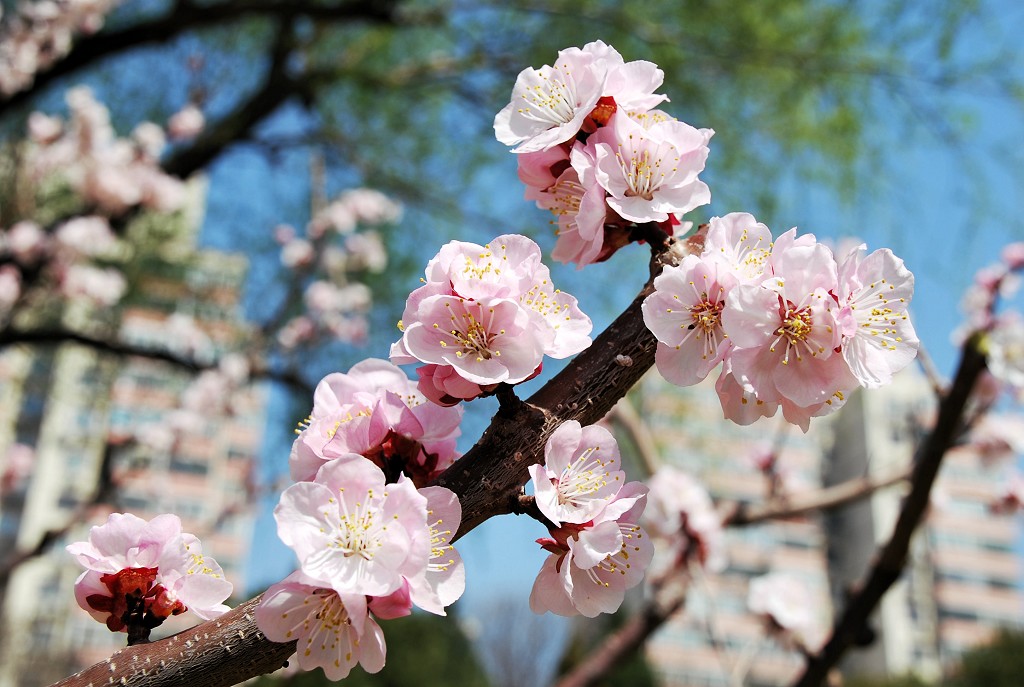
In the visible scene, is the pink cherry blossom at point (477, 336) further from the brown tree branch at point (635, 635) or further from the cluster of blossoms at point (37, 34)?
the cluster of blossoms at point (37, 34)

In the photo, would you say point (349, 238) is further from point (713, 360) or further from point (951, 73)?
point (713, 360)

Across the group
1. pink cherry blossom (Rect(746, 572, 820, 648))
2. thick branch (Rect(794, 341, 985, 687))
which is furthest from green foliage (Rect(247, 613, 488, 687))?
thick branch (Rect(794, 341, 985, 687))

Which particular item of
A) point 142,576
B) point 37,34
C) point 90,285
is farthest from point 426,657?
point 142,576

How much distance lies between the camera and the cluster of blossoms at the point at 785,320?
2.15ft

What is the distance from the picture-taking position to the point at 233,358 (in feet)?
13.7

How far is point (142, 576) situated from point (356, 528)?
8.4 inches

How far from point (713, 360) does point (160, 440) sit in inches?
162

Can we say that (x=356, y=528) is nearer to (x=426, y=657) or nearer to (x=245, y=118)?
(x=245, y=118)

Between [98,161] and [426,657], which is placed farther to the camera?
[426,657]

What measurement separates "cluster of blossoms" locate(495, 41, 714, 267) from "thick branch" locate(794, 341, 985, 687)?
3.45 feet

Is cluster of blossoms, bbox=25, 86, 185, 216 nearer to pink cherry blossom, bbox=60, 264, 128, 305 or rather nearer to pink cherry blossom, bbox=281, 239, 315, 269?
pink cherry blossom, bbox=60, 264, 128, 305

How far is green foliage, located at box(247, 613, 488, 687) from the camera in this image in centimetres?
839

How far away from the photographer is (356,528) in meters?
0.57

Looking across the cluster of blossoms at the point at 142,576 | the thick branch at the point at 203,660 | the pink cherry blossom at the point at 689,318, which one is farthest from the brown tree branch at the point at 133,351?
the pink cherry blossom at the point at 689,318
